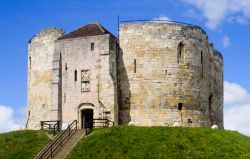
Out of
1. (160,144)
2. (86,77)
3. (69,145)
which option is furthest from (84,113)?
(160,144)

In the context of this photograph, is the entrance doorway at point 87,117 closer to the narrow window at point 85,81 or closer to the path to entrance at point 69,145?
the narrow window at point 85,81

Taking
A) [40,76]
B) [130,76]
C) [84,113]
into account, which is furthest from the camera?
[40,76]

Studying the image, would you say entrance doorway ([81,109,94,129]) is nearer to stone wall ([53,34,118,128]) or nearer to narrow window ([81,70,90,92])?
stone wall ([53,34,118,128])

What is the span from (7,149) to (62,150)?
12.7 feet

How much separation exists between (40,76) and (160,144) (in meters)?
16.7

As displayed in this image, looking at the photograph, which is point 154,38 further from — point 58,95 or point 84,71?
point 58,95

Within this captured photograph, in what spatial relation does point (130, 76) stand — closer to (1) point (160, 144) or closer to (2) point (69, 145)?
(2) point (69, 145)

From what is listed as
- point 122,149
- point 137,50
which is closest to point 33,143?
point 122,149

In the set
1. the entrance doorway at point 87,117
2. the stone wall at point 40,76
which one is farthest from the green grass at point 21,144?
the stone wall at point 40,76

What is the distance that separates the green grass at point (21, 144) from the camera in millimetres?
31359

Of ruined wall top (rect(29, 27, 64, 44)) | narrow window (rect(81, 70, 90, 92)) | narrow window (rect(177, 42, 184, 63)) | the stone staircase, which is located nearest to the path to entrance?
the stone staircase

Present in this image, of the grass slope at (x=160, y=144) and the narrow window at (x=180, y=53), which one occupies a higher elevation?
the narrow window at (x=180, y=53)

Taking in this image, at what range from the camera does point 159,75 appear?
39594mm

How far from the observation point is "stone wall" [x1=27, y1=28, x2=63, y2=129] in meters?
43.4
